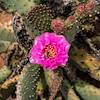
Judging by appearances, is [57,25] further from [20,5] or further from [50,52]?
[20,5]

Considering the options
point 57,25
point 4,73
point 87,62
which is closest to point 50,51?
point 57,25

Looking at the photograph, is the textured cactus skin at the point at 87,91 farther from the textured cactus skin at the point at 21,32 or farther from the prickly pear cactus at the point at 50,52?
the textured cactus skin at the point at 21,32

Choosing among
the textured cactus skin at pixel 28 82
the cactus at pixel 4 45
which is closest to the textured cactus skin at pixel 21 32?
the textured cactus skin at pixel 28 82

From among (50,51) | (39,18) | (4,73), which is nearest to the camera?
(50,51)

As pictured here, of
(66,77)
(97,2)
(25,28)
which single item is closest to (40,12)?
(25,28)

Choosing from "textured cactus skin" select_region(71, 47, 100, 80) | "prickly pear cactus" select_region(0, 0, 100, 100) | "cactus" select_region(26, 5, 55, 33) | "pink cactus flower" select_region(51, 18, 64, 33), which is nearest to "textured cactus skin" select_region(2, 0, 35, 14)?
"prickly pear cactus" select_region(0, 0, 100, 100)

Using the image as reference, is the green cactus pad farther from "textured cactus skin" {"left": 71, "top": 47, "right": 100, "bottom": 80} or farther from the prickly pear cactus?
"textured cactus skin" {"left": 71, "top": 47, "right": 100, "bottom": 80}
